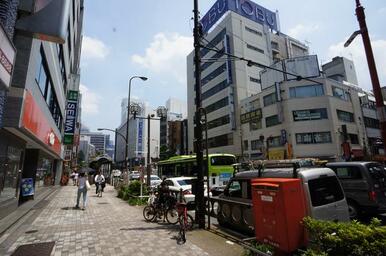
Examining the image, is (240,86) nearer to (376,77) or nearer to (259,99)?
(259,99)

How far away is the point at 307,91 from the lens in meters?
38.6

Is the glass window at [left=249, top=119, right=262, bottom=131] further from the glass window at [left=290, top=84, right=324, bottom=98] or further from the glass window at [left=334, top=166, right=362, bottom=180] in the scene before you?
the glass window at [left=334, top=166, right=362, bottom=180]

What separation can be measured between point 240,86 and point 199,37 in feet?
135

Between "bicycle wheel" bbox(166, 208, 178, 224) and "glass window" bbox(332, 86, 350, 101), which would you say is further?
"glass window" bbox(332, 86, 350, 101)

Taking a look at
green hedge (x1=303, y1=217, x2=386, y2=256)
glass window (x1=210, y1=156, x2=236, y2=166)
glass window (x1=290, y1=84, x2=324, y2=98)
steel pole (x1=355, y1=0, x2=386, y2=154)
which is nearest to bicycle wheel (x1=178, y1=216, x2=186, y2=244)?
green hedge (x1=303, y1=217, x2=386, y2=256)

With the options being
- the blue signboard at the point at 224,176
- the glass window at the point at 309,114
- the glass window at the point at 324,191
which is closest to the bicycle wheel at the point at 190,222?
the glass window at the point at 324,191

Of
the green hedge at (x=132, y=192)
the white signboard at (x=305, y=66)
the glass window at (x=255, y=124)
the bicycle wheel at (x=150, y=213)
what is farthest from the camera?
the glass window at (x=255, y=124)

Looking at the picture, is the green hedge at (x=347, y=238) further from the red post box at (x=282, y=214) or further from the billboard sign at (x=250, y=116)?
the billboard sign at (x=250, y=116)

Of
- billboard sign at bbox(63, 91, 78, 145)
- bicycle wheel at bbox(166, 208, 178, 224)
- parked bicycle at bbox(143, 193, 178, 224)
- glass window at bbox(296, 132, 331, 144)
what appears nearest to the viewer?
bicycle wheel at bbox(166, 208, 178, 224)

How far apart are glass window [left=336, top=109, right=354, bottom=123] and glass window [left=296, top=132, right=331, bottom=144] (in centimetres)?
417

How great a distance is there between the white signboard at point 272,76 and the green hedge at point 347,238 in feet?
131

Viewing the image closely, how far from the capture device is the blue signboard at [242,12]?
53.9m

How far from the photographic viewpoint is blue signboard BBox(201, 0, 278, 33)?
53.9 meters

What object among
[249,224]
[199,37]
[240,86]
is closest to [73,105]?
[199,37]
